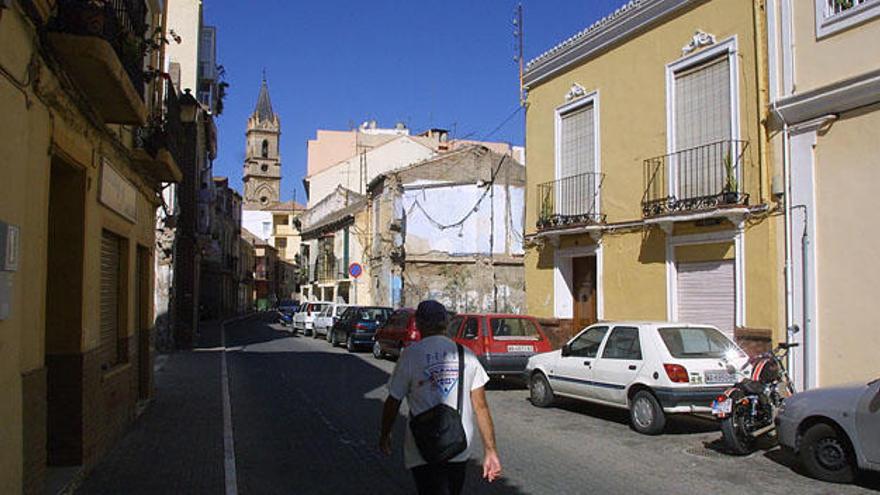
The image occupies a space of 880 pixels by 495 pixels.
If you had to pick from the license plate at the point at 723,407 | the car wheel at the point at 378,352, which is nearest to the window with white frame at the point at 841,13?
the license plate at the point at 723,407

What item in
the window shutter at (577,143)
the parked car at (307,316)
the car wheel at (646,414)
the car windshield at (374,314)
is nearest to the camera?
the car wheel at (646,414)

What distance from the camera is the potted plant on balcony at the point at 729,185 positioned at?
476 inches

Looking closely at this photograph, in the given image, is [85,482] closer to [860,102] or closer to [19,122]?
[19,122]

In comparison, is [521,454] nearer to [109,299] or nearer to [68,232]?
[68,232]

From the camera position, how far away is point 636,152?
1466cm

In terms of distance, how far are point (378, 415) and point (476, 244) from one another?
22.0 metres

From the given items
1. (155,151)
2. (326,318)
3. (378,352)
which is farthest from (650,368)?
(326,318)

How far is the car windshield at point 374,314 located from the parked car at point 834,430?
58.8 ft

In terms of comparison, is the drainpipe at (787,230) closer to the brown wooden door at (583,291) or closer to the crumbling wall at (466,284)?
the brown wooden door at (583,291)

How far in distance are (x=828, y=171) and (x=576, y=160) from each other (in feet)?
21.3

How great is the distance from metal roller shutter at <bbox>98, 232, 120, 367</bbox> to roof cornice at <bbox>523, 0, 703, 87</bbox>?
34.5 ft

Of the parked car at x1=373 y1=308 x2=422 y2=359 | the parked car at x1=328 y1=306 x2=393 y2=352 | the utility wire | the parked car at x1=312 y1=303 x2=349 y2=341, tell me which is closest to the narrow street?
the parked car at x1=373 y1=308 x2=422 y2=359

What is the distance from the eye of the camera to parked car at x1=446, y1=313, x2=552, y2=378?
1445cm

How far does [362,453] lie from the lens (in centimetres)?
850
